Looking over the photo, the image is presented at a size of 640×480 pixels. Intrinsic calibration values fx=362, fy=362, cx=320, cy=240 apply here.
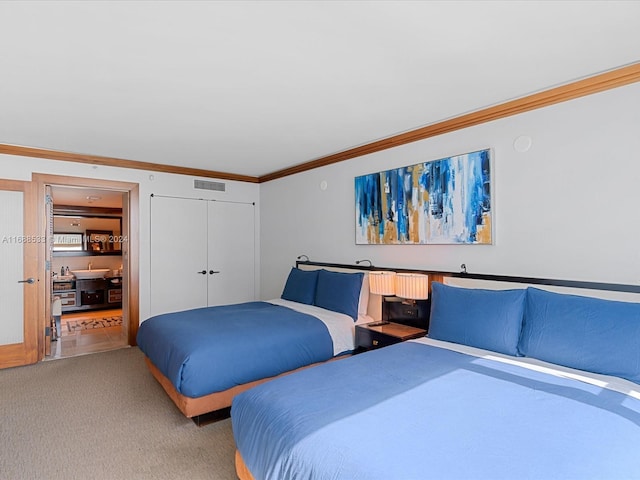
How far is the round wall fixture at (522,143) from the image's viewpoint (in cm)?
284

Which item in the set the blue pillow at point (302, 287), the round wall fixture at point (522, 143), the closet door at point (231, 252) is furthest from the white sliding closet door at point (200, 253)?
the round wall fixture at point (522, 143)


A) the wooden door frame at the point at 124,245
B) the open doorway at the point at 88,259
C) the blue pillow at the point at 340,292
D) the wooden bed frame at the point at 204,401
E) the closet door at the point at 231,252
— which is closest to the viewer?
the wooden bed frame at the point at 204,401

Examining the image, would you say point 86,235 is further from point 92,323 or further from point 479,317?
point 479,317

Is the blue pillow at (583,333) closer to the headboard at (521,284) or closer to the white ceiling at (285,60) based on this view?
the headboard at (521,284)

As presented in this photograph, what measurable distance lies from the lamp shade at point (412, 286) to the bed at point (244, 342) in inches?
21.5

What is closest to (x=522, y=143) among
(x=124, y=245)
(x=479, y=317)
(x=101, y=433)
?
(x=479, y=317)

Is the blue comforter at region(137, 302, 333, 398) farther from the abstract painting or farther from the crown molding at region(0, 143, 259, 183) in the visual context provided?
the crown molding at region(0, 143, 259, 183)

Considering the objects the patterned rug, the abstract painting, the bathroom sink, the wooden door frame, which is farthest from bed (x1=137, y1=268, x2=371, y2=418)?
the bathroom sink

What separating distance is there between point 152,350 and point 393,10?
10.7 ft

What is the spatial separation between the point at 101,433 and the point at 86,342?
10.0 feet

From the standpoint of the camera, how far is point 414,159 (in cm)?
370

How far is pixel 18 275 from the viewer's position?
4.24 metres

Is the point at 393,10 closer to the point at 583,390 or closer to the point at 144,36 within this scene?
the point at 144,36

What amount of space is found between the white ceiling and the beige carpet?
99.8 inches
